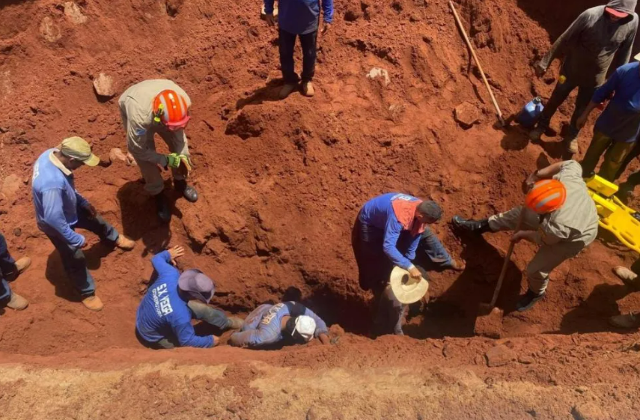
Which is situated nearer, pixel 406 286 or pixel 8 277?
pixel 406 286

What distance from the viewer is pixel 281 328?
14.0 feet

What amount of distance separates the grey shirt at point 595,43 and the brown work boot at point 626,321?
2551 mm

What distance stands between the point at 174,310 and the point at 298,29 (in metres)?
3.13

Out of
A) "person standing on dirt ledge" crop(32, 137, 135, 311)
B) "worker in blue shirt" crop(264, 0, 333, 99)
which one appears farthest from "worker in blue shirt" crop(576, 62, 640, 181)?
"person standing on dirt ledge" crop(32, 137, 135, 311)

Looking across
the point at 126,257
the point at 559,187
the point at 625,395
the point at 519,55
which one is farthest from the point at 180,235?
the point at 519,55

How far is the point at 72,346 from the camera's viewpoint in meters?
4.34

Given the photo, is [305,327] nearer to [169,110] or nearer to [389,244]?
[389,244]

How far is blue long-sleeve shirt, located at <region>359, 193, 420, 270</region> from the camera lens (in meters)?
3.83

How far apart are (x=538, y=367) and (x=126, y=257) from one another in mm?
4167

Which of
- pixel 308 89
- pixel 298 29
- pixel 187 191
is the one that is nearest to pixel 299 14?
pixel 298 29

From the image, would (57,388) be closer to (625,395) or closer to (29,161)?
(29,161)

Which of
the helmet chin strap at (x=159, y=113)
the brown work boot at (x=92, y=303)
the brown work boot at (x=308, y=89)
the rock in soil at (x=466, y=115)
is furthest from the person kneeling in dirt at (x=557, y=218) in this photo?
the brown work boot at (x=92, y=303)

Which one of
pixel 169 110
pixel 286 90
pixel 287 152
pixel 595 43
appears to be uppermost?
pixel 595 43

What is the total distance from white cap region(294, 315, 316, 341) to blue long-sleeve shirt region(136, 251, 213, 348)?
2.95ft
